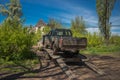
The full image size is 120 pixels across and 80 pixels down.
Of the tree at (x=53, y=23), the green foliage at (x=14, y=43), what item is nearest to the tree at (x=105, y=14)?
the tree at (x=53, y=23)

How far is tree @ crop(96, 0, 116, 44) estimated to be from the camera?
3444cm

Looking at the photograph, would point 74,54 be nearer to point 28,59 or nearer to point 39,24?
point 28,59

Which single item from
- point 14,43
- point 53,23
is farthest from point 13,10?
point 14,43

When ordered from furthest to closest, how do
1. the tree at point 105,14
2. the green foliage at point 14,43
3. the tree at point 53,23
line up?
the tree at point 53,23
the tree at point 105,14
the green foliage at point 14,43

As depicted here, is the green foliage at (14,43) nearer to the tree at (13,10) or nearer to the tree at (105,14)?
the tree at (105,14)

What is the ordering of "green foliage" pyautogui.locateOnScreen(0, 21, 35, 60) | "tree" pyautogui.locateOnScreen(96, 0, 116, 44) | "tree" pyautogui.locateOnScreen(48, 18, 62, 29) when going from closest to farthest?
"green foliage" pyautogui.locateOnScreen(0, 21, 35, 60) < "tree" pyautogui.locateOnScreen(96, 0, 116, 44) < "tree" pyautogui.locateOnScreen(48, 18, 62, 29)

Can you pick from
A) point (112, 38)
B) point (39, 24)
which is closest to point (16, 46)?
point (112, 38)

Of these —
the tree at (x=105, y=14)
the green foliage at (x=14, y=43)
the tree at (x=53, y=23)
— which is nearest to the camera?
the green foliage at (x=14, y=43)

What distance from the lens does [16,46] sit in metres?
14.3

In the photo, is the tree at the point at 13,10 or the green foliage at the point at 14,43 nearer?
the green foliage at the point at 14,43

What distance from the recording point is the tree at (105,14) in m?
34.4

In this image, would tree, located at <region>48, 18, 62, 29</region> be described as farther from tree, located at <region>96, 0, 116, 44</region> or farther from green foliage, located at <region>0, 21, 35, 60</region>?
green foliage, located at <region>0, 21, 35, 60</region>

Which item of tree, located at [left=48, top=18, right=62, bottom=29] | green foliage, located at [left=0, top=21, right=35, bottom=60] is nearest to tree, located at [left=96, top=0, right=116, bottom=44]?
tree, located at [left=48, top=18, right=62, bottom=29]

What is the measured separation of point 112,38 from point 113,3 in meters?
7.37
